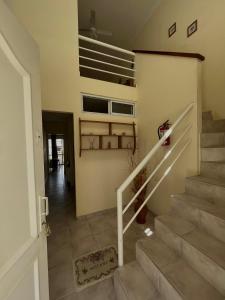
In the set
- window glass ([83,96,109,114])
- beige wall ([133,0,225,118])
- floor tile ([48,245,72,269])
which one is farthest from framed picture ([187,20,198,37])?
floor tile ([48,245,72,269])

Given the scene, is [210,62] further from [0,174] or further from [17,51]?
[0,174]

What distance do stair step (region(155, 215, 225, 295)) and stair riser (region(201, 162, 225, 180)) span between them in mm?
683

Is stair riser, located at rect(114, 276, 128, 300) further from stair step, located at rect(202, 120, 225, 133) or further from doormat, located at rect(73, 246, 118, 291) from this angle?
stair step, located at rect(202, 120, 225, 133)

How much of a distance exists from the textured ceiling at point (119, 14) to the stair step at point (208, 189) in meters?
4.57

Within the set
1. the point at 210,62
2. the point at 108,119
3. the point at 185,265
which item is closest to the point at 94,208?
the point at 108,119

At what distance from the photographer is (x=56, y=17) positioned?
9.04ft

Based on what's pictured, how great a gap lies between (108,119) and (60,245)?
91.5 inches

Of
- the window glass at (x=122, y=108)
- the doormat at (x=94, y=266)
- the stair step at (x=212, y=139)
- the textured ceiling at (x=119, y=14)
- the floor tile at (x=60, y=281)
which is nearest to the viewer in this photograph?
the floor tile at (x=60, y=281)

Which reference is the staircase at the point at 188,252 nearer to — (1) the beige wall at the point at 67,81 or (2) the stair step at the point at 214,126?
(2) the stair step at the point at 214,126

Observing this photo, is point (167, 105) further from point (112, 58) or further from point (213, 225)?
point (112, 58)

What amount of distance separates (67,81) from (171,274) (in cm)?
300

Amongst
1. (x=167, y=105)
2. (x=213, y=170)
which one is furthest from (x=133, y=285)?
(x=167, y=105)

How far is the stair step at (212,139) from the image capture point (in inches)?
80.4

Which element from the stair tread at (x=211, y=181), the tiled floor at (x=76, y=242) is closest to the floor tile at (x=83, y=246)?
the tiled floor at (x=76, y=242)
